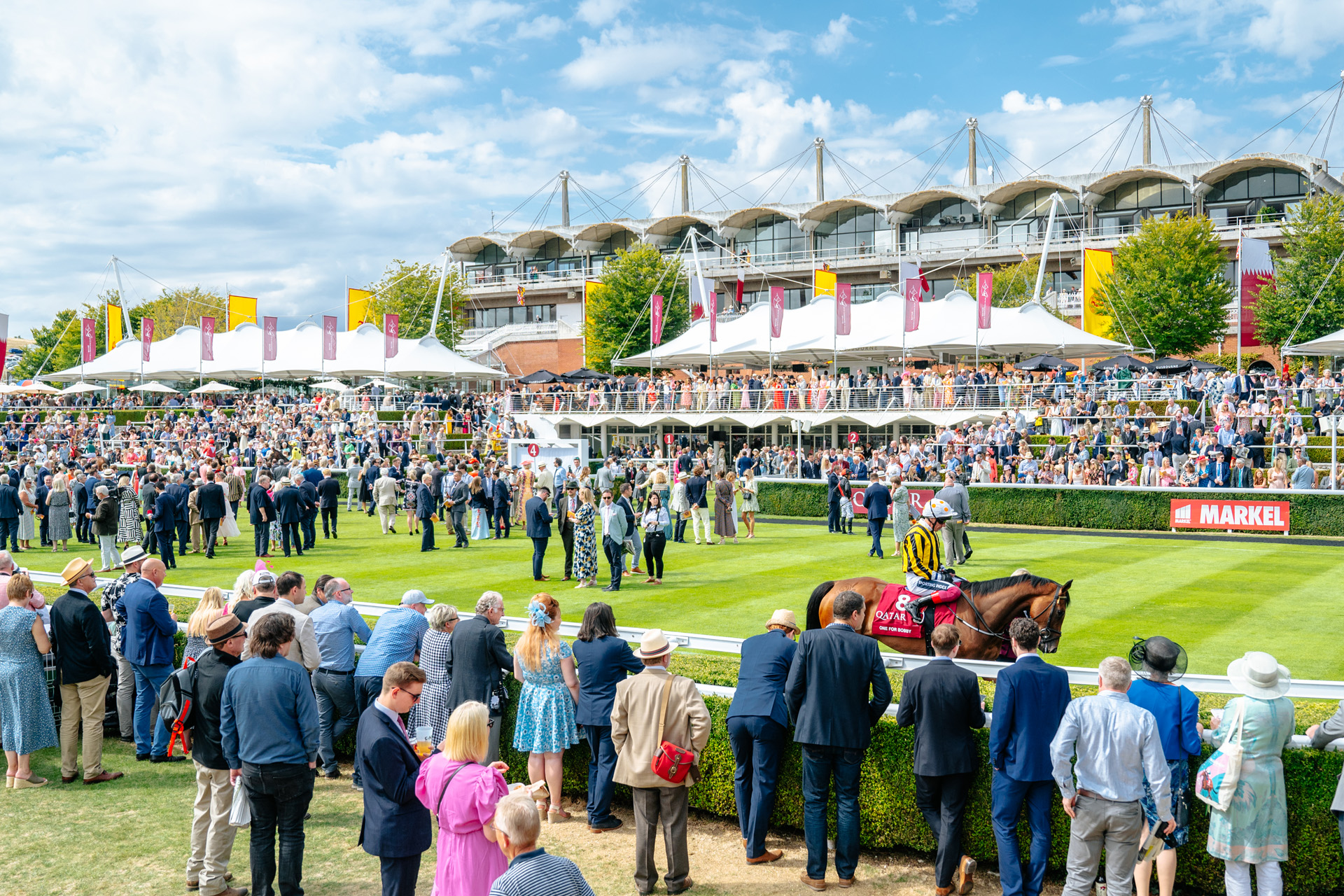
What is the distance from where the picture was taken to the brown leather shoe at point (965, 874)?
616cm

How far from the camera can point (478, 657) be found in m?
7.26

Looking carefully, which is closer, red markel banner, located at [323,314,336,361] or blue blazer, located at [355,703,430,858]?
blue blazer, located at [355,703,430,858]

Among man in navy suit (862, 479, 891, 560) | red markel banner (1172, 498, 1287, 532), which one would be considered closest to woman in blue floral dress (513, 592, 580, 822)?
man in navy suit (862, 479, 891, 560)

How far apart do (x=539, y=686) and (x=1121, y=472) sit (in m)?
21.0

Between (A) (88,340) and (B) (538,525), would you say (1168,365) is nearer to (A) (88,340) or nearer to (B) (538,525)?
(B) (538,525)

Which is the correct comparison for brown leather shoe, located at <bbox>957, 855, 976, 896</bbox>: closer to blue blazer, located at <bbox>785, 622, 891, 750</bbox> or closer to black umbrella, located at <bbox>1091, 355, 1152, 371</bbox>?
blue blazer, located at <bbox>785, 622, 891, 750</bbox>

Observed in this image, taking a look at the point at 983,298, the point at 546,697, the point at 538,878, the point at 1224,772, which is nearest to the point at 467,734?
the point at 538,878

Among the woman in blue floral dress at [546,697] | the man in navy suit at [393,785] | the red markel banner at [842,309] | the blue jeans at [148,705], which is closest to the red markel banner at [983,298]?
the red markel banner at [842,309]

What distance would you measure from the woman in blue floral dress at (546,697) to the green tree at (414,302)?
184 ft

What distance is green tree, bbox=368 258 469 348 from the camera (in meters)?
62.5

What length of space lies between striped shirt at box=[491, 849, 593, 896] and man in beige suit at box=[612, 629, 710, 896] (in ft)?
7.31

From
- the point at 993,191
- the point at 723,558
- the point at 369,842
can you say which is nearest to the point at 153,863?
the point at 369,842

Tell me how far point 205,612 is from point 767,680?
155 inches

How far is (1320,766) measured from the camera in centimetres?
573
